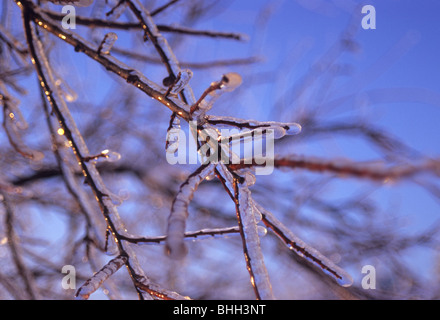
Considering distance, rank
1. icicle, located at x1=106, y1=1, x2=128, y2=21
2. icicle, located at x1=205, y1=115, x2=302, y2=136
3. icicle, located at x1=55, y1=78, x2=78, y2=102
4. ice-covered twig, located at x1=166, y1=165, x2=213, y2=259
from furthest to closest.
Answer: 1. icicle, located at x1=55, y1=78, x2=78, y2=102
2. icicle, located at x1=106, y1=1, x2=128, y2=21
3. icicle, located at x1=205, y1=115, x2=302, y2=136
4. ice-covered twig, located at x1=166, y1=165, x2=213, y2=259

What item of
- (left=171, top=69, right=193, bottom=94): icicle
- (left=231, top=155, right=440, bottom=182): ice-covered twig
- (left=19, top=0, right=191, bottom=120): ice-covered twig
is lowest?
(left=231, top=155, right=440, bottom=182): ice-covered twig

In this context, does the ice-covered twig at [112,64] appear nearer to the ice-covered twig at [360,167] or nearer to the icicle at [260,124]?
the icicle at [260,124]

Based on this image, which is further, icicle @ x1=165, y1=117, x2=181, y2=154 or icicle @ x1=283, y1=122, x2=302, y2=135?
icicle @ x1=165, y1=117, x2=181, y2=154

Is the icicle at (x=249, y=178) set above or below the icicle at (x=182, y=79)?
below

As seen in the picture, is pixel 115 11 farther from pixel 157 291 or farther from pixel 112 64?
pixel 157 291

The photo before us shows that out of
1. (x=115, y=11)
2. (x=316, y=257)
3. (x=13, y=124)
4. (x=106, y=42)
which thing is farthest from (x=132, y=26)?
(x=316, y=257)

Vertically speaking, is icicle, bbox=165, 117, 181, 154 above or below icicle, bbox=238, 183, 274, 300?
above

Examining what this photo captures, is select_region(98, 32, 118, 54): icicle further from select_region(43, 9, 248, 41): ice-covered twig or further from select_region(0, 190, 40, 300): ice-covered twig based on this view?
select_region(0, 190, 40, 300): ice-covered twig

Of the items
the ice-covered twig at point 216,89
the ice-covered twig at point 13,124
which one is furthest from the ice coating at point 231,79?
A: the ice-covered twig at point 13,124

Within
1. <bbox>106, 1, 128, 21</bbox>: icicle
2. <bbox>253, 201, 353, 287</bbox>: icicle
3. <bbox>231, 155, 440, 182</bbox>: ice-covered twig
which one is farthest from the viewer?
<bbox>106, 1, 128, 21</bbox>: icicle

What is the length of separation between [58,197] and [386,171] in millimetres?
3529

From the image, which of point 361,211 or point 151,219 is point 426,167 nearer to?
point 361,211

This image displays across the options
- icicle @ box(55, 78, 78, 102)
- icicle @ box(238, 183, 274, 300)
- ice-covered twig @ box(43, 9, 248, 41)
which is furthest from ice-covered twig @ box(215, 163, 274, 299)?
icicle @ box(55, 78, 78, 102)
